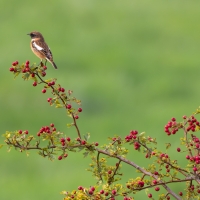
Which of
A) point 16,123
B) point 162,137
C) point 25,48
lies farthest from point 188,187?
point 25,48

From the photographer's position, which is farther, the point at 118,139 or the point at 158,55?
Answer: the point at 158,55

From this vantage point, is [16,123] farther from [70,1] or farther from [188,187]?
[188,187]

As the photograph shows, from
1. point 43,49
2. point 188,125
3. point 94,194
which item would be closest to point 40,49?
point 43,49

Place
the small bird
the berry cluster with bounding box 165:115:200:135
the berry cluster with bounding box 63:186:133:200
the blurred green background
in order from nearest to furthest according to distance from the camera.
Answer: the berry cluster with bounding box 63:186:133:200
the berry cluster with bounding box 165:115:200:135
the small bird
the blurred green background

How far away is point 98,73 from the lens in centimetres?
2397

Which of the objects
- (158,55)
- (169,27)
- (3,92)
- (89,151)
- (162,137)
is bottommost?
(89,151)

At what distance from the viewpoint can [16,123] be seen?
2064cm

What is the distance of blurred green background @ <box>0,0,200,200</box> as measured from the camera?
60.6 feet

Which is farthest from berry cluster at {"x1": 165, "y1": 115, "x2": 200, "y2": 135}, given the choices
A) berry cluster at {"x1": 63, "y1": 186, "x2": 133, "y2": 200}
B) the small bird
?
the small bird

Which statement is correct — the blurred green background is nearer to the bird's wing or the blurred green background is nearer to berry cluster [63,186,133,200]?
the bird's wing

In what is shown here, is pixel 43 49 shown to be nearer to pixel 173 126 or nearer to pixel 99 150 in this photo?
pixel 173 126

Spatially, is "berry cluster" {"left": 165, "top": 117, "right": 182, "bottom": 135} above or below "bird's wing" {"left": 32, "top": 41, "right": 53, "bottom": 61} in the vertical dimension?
below

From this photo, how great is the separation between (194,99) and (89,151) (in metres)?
16.2

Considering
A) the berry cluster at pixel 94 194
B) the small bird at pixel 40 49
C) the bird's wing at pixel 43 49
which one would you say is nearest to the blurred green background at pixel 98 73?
the small bird at pixel 40 49
